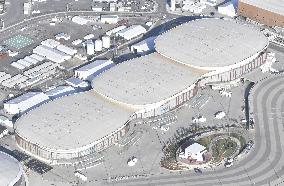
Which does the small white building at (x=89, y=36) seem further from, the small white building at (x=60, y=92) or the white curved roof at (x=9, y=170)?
the white curved roof at (x=9, y=170)

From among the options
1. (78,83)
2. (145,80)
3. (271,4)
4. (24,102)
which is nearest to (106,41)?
(78,83)

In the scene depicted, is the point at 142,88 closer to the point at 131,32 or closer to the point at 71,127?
the point at 71,127

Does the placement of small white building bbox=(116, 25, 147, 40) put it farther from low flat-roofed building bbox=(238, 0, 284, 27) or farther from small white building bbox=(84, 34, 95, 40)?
low flat-roofed building bbox=(238, 0, 284, 27)

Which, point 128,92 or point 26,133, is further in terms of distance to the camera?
point 128,92

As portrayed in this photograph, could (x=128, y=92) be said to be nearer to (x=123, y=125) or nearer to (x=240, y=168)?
(x=123, y=125)

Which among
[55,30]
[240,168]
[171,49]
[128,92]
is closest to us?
[240,168]

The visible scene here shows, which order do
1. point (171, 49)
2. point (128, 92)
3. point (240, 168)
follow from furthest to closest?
point (171, 49) < point (128, 92) < point (240, 168)

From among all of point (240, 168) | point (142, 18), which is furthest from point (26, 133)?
point (142, 18)

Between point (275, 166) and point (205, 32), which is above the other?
point (205, 32)
